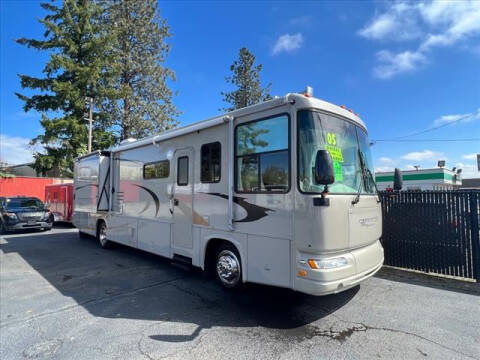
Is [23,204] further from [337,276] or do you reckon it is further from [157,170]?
[337,276]

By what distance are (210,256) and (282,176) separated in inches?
85.2

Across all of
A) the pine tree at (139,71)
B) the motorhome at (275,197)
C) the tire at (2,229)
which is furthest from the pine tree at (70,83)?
the motorhome at (275,197)

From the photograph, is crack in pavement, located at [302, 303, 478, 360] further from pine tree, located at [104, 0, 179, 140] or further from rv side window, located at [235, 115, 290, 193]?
pine tree, located at [104, 0, 179, 140]

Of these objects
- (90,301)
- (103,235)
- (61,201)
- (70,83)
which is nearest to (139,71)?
(70,83)

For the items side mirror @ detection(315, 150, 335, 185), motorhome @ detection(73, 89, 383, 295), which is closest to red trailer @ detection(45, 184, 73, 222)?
motorhome @ detection(73, 89, 383, 295)

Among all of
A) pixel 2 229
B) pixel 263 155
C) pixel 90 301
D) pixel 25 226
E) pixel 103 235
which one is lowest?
pixel 90 301

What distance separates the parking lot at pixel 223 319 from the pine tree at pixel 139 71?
63.5 ft

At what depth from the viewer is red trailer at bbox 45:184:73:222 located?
15516 millimetres

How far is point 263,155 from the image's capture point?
13.6 ft

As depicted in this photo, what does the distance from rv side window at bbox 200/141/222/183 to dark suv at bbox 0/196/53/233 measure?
38.6 ft

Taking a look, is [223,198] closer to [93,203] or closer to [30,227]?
[93,203]

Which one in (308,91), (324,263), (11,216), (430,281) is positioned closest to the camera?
(324,263)

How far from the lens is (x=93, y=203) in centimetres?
928

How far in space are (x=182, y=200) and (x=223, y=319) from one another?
241 centimetres
